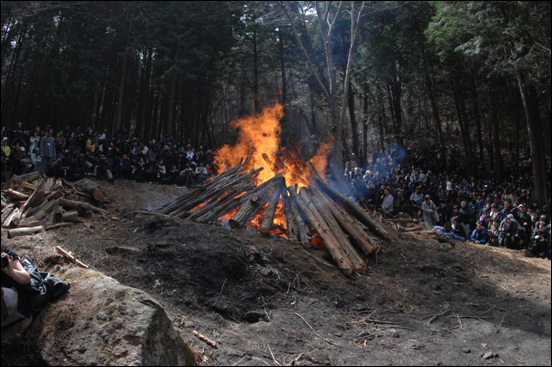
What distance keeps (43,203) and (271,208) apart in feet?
19.7

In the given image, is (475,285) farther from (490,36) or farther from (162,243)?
(490,36)

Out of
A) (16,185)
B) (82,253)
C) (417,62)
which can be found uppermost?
(417,62)

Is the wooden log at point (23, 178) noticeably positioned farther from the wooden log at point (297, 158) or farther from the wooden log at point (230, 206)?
the wooden log at point (297, 158)

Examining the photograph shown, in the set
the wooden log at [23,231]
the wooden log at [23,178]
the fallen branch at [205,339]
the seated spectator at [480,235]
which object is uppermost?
the wooden log at [23,178]

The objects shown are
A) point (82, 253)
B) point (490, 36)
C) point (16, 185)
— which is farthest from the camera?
point (490, 36)

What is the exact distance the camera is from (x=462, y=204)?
1160 cm

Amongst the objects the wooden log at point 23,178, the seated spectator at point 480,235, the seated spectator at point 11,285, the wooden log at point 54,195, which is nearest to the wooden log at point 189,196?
the wooden log at point 54,195

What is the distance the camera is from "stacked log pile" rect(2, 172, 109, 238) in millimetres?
8055

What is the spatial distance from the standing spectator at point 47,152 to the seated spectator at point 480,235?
14681 millimetres

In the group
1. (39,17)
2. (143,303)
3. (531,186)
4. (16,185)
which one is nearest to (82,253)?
(143,303)

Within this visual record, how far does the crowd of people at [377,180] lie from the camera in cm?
1025

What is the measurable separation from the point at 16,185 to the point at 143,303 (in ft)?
31.2

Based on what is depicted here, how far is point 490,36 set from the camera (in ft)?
37.9

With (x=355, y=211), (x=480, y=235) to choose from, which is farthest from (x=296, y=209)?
(x=480, y=235)
